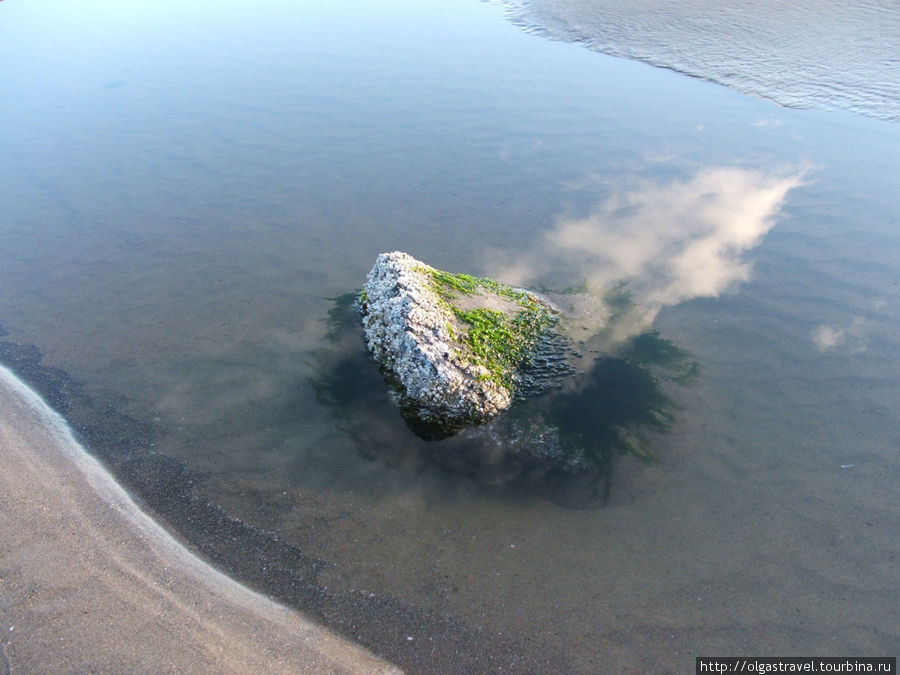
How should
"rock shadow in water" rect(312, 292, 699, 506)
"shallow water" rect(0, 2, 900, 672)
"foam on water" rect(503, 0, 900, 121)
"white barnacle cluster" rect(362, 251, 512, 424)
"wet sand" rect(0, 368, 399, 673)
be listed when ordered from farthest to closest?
1. "foam on water" rect(503, 0, 900, 121)
2. "white barnacle cluster" rect(362, 251, 512, 424)
3. "rock shadow in water" rect(312, 292, 699, 506)
4. "shallow water" rect(0, 2, 900, 672)
5. "wet sand" rect(0, 368, 399, 673)

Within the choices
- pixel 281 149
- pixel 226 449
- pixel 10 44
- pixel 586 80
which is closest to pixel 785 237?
pixel 586 80

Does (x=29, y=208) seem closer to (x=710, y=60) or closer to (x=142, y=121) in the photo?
(x=142, y=121)

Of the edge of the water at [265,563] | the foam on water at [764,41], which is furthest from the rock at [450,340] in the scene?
the foam on water at [764,41]

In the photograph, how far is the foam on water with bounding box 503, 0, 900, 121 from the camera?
12711mm

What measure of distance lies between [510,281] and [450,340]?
2.16 metres

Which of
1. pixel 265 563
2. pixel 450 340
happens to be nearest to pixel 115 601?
pixel 265 563

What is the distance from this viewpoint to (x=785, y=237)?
28.6ft

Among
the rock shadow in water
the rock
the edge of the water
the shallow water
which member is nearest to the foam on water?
the shallow water

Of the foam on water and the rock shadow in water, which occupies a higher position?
the foam on water

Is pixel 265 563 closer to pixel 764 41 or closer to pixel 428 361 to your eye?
pixel 428 361

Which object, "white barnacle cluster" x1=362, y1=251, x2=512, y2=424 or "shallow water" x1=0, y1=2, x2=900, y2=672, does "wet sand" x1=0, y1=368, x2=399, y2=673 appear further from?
"white barnacle cluster" x1=362, y1=251, x2=512, y2=424

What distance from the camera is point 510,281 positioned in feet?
26.8

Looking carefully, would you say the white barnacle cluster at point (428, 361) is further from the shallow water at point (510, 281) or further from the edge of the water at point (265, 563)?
the edge of the water at point (265, 563)

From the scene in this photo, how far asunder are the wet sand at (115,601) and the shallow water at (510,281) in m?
0.56
